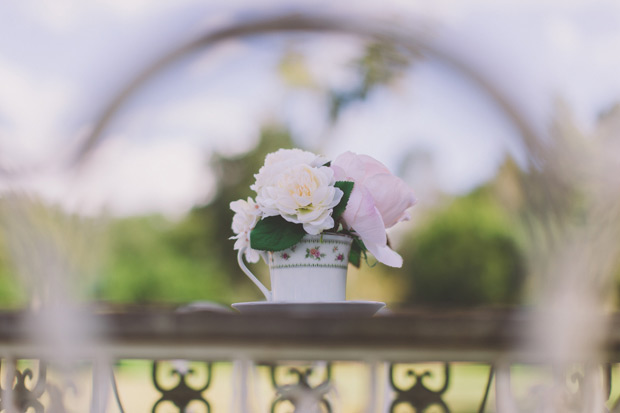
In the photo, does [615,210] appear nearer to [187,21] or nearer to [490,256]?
[187,21]

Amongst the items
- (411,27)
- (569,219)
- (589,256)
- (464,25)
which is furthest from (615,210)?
(411,27)

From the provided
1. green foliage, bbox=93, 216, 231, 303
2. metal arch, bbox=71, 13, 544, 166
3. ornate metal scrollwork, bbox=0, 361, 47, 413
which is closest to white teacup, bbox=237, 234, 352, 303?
ornate metal scrollwork, bbox=0, 361, 47, 413

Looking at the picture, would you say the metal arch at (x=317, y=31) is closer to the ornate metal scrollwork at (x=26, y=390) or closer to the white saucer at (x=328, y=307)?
the white saucer at (x=328, y=307)

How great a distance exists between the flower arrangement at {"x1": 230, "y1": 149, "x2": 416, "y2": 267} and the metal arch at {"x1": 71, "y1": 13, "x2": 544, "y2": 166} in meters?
2.05

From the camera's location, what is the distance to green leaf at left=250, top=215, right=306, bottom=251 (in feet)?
2.91


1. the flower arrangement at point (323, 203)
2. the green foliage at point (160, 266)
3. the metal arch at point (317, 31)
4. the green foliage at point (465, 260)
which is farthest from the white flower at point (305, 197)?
the green foliage at point (465, 260)

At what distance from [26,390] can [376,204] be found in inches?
19.4

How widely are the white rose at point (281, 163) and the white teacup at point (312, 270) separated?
3.8 inches

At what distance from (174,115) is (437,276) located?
7401 mm

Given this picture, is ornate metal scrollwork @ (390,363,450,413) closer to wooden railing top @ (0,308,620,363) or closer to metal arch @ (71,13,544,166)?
wooden railing top @ (0,308,620,363)

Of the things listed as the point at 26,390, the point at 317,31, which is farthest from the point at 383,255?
the point at 317,31

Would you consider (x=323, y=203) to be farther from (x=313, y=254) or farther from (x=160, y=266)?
(x=160, y=266)

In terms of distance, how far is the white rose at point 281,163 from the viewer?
914mm

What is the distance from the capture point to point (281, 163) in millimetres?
914
